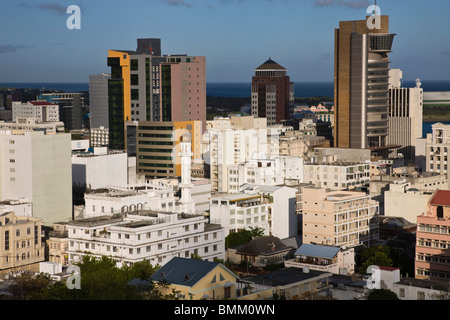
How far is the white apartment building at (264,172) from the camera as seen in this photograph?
201 feet

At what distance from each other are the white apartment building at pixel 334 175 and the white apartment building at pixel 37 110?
60784 millimetres

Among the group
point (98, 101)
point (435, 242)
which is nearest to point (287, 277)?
point (435, 242)

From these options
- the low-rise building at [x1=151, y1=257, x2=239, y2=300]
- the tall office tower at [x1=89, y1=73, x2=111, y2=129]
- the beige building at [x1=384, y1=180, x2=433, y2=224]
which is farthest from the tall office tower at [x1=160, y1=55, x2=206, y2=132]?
the low-rise building at [x1=151, y1=257, x2=239, y2=300]

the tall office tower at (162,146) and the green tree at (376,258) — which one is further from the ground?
the tall office tower at (162,146)

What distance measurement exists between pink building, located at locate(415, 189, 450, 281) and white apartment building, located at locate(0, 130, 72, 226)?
73.9 ft

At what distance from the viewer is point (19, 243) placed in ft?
134

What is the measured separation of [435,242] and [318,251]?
215 inches

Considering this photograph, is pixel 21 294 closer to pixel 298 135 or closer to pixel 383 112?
pixel 383 112

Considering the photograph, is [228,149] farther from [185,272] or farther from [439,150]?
[185,272]

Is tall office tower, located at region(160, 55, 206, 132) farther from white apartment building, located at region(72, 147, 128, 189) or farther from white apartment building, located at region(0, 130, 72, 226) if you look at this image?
white apartment building, located at region(0, 130, 72, 226)

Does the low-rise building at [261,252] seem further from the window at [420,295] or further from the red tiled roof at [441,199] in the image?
the window at [420,295]

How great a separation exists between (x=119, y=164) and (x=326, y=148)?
24.6m

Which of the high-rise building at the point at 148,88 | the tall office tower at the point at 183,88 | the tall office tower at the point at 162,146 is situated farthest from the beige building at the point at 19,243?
the tall office tower at the point at 183,88
